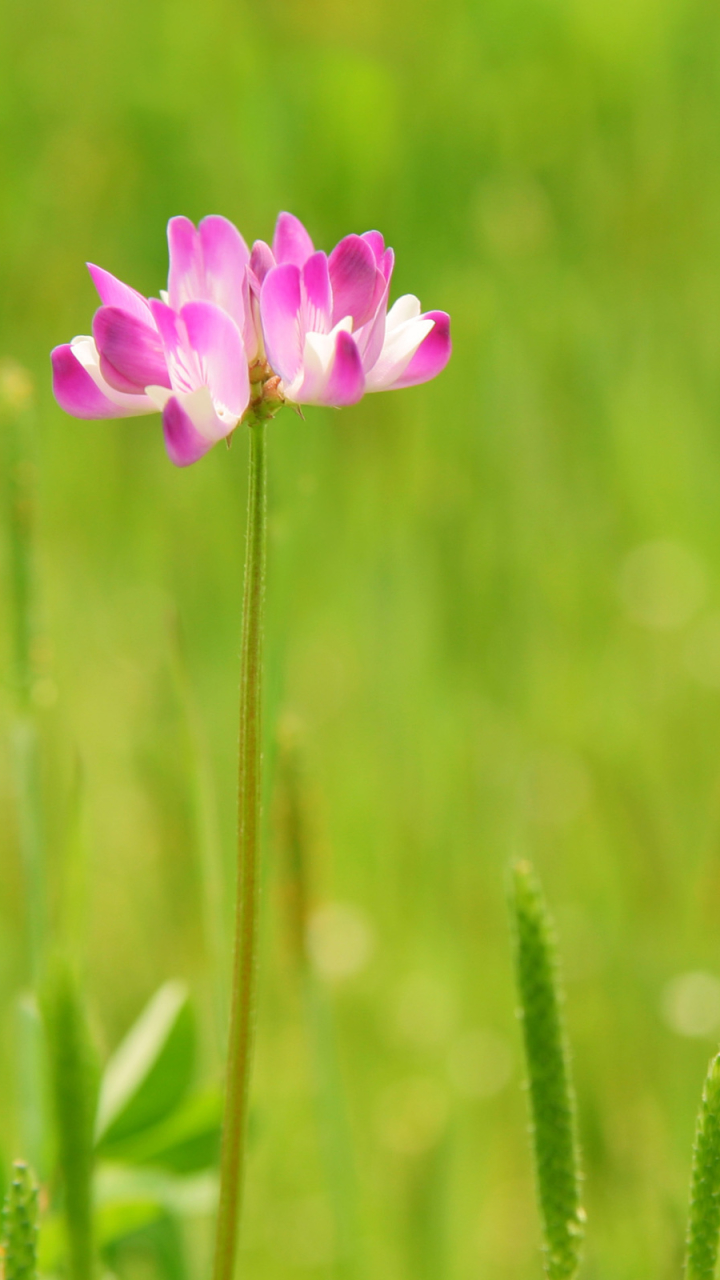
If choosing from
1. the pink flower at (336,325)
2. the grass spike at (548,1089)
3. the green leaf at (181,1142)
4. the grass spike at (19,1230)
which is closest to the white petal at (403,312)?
the pink flower at (336,325)

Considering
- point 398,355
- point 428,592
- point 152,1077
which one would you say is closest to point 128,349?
point 398,355

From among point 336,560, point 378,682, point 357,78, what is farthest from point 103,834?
point 357,78

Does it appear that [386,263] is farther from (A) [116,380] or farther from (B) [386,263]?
(A) [116,380]

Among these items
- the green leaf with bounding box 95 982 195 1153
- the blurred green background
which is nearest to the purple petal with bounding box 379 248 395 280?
the blurred green background

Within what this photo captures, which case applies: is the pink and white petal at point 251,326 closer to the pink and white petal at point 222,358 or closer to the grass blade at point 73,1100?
the pink and white petal at point 222,358

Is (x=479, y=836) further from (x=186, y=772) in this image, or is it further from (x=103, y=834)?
(x=186, y=772)

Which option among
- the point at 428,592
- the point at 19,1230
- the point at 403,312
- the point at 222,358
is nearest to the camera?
the point at 19,1230
